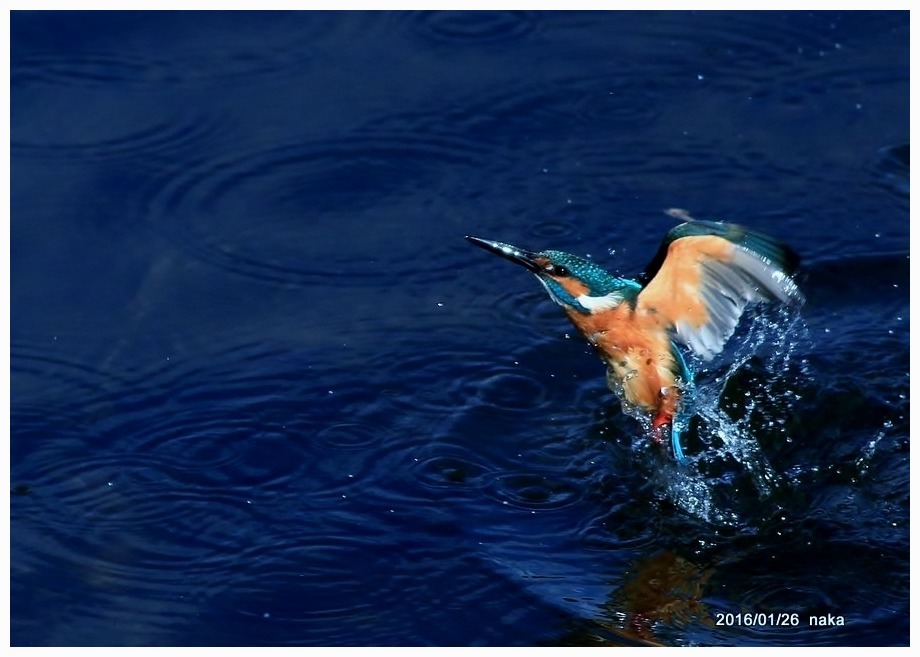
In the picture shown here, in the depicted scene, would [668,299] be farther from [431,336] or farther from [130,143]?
[130,143]

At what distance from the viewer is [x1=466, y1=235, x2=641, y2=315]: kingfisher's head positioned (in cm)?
559

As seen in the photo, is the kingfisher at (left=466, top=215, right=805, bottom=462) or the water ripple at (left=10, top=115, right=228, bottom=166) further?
the water ripple at (left=10, top=115, right=228, bottom=166)

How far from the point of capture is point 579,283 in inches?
221

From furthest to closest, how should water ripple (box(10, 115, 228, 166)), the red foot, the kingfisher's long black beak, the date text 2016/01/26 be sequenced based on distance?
water ripple (box(10, 115, 228, 166)) → the red foot → the kingfisher's long black beak → the date text 2016/01/26

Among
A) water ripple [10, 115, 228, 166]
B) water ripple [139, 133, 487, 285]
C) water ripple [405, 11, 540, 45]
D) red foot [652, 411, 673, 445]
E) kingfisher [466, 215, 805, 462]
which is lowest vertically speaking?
red foot [652, 411, 673, 445]

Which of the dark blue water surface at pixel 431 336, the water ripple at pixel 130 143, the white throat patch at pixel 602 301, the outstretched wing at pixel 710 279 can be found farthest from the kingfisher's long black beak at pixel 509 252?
the water ripple at pixel 130 143

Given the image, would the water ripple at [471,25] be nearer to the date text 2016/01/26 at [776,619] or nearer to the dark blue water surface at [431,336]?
the dark blue water surface at [431,336]

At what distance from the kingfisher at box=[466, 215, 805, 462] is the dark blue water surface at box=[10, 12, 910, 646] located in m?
0.25

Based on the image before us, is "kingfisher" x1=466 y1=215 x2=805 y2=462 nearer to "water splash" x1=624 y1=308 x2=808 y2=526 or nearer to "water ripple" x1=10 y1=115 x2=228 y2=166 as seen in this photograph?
"water splash" x1=624 y1=308 x2=808 y2=526

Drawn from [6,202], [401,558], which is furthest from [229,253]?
[401,558]

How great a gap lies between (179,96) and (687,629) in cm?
418

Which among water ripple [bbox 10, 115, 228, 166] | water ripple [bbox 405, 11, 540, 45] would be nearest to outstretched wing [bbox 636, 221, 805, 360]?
water ripple [bbox 10, 115, 228, 166]

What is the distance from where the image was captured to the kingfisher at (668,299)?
5258 millimetres

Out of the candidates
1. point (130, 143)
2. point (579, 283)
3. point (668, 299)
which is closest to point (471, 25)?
point (130, 143)
